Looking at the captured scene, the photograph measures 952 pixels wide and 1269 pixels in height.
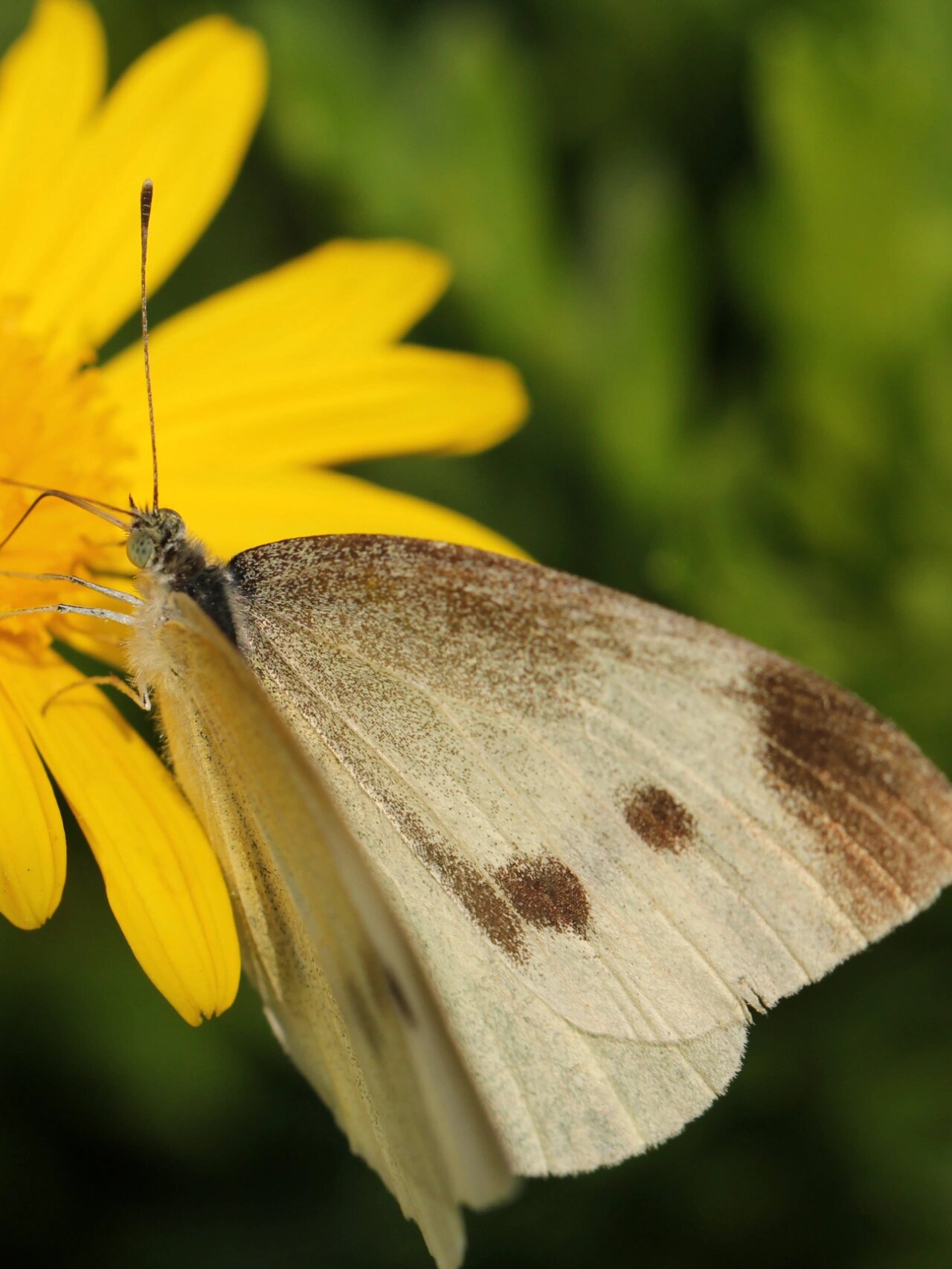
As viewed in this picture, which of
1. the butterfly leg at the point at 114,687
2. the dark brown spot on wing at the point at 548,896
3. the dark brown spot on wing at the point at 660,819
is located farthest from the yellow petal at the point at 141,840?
the dark brown spot on wing at the point at 660,819

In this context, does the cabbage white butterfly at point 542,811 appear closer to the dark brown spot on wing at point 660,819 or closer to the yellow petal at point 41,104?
the dark brown spot on wing at point 660,819

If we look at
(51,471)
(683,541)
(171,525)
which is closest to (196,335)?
(51,471)

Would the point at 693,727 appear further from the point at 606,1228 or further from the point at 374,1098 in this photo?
the point at 606,1228

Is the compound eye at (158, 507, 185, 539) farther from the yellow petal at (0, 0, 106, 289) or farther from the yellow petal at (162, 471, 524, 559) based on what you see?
the yellow petal at (0, 0, 106, 289)

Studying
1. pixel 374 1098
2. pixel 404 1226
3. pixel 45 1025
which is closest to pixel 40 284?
pixel 45 1025

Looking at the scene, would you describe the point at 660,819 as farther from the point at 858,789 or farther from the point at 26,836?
the point at 26,836

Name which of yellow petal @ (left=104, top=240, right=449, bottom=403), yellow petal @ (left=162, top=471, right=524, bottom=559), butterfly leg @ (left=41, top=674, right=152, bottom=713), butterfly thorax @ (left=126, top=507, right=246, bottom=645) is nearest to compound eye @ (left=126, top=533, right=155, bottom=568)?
butterfly thorax @ (left=126, top=507, right=246, bottom=645)
